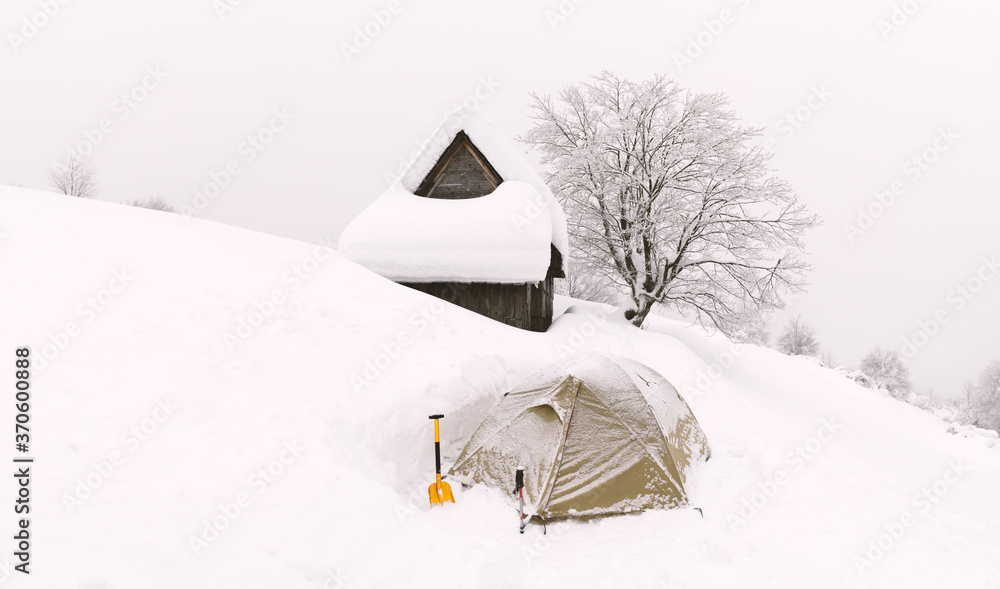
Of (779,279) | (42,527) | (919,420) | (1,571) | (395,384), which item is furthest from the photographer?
(919,420)

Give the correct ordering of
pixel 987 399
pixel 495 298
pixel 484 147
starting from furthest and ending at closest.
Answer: pixel 987 399
pixel 484 147
pixel 495 298

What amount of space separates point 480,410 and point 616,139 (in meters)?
12.5

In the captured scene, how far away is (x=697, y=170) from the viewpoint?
50.3 ft

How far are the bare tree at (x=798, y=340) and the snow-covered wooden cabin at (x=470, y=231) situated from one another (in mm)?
30447

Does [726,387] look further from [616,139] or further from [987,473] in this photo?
[616,139]

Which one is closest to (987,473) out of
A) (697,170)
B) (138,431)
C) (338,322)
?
(697,170)

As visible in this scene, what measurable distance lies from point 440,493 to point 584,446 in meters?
1.80

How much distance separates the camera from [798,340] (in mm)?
35125

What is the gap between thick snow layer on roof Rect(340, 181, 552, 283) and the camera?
1106 cm
